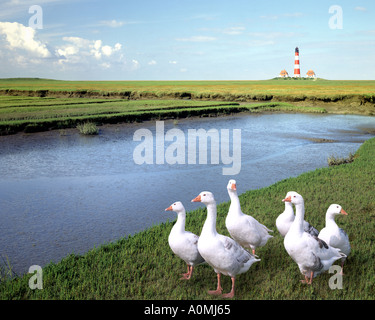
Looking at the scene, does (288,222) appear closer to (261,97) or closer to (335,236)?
(335,236)

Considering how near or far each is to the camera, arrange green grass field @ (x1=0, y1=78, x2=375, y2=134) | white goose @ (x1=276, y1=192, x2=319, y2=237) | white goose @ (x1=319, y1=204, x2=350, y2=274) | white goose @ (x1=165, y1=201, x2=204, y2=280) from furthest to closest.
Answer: green grass field @ (x1=0, y1=78, x2=375, y2=134) < white goose @ (x1=276, y1=192, x2=319, y2=237) < white goose @ (x1=319, y1=204, x2=350, y2=274) < white goose @ (x1=165, y1=201, x2=204, y2=280)

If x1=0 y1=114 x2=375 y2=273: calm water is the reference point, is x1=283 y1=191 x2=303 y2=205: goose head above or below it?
above

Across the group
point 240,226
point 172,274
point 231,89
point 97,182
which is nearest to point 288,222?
point 240,226

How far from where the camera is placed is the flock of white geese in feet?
20.0

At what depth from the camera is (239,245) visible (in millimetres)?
6383

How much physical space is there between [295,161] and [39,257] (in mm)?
15325

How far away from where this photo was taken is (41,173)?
56.6 ft

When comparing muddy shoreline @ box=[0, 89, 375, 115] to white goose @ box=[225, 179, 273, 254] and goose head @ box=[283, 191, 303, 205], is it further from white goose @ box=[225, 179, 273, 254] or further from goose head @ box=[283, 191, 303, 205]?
goose head @ box=[283, 191, 303, 205]

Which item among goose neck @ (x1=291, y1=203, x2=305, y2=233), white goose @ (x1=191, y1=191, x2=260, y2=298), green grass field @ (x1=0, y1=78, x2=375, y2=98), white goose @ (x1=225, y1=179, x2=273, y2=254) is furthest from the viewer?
green grass field @ (x1=0, y1=78, x2=375, y2=98)

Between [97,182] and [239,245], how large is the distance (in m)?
10.3

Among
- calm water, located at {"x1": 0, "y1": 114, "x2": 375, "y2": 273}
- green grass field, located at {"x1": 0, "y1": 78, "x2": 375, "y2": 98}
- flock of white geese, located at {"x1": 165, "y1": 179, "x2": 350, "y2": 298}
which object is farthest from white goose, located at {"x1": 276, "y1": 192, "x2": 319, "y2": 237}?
green grass field, located at {"x1": 0, "y1": 78, "x2": 375, "y2": 98}

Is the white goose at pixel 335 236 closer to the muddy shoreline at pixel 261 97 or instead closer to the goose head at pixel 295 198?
the goose head at pixel 295 198

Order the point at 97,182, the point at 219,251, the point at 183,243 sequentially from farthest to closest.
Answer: the point at 97,182
the point at 183,243
the point at 219,251
